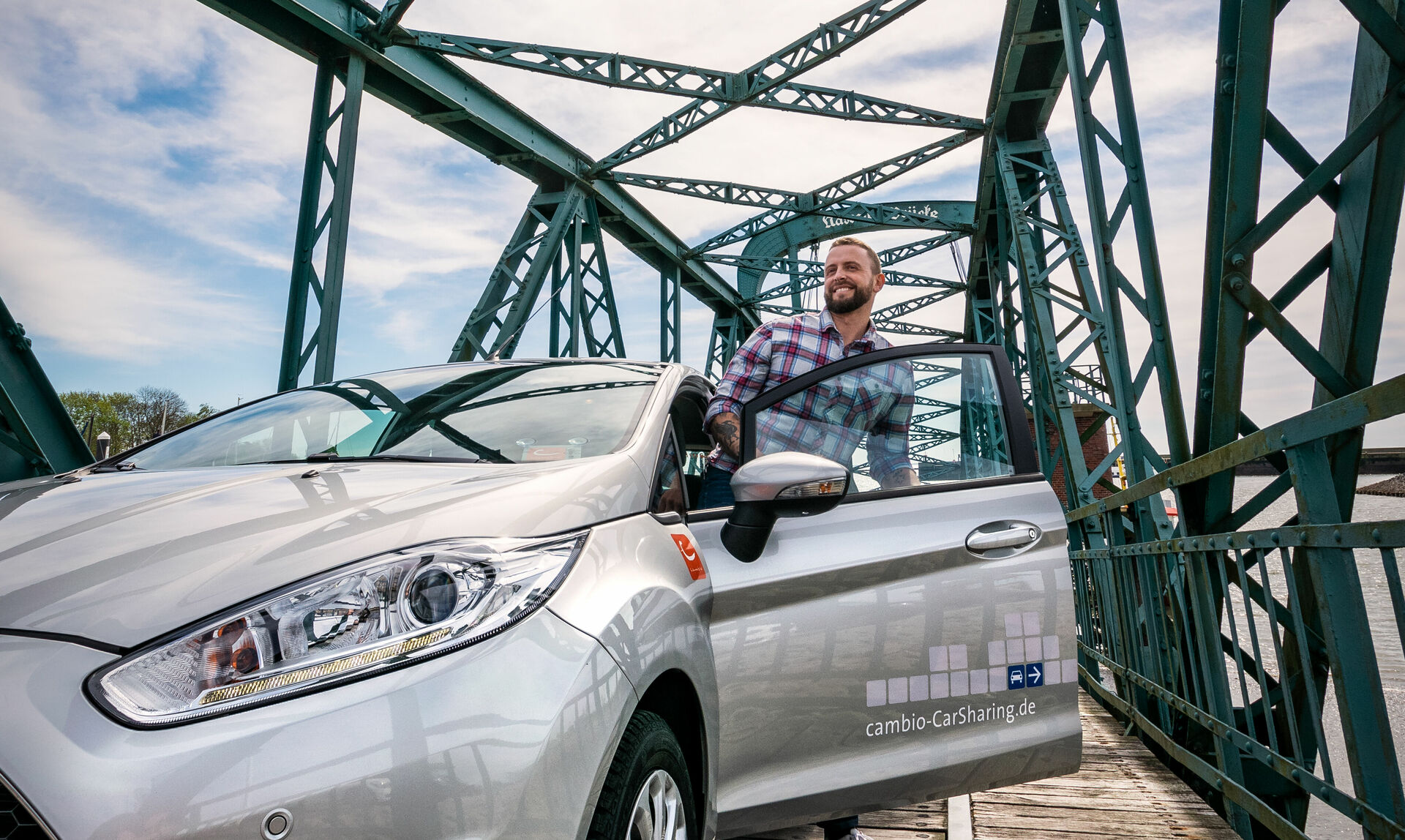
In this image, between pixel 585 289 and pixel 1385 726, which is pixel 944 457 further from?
pixel 585 289

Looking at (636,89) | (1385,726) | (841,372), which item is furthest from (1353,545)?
(636,89)

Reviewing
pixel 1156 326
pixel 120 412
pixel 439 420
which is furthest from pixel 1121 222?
pixel 120 412

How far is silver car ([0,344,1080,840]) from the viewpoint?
3.84 feet

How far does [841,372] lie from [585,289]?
7.91m

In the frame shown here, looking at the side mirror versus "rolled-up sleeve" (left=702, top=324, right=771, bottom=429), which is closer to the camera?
the side mirror

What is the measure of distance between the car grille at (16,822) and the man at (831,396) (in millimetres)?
1798

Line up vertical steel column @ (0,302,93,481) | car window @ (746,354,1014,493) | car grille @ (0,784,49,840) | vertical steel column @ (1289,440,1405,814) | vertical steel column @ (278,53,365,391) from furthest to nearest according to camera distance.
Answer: vertical steel column @ (278,53,365,391), vertical steel column @ (0,302,93,481), car window @ (746,354,1014,493), vertical steel column @ (1289,440,1405,814), car grille @ (0,784,49,840)

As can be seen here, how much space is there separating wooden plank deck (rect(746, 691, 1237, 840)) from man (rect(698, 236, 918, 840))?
247 mm

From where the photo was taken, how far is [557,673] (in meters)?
1.42

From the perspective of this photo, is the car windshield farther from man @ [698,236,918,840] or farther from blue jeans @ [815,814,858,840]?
blue jeans @ [815,814,858,840]

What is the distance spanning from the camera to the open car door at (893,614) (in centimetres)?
216

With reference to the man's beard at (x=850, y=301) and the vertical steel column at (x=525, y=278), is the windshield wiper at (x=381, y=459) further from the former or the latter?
the vertical steel column at (x=525, y=278)

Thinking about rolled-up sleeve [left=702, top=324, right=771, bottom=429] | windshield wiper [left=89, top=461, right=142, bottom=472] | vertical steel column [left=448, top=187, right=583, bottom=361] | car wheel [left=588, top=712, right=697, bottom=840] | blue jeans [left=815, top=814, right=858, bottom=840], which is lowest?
blue jeans [left=815, top=814, right=858, bottom=840]

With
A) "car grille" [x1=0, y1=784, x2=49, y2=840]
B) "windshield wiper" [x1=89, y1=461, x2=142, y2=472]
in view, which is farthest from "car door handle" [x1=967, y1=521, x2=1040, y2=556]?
"windshield wiper" [x1=89, y1=461, x2=142, y2=472]
